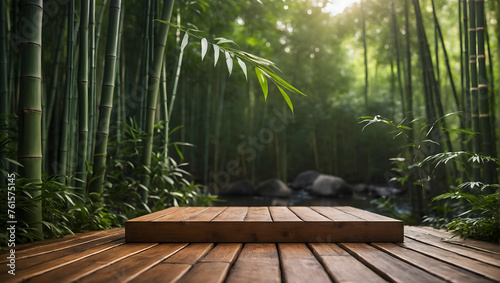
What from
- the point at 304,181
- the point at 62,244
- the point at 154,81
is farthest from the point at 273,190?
the point at 62,244

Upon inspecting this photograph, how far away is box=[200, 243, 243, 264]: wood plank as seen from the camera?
1037mm

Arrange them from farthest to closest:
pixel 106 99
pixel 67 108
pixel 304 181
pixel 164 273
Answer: pixel 304 181
pixel 67 108
pixel 106 99
pixel 164 273

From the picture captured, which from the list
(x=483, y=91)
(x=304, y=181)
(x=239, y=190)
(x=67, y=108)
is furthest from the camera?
(x=304, y=181)

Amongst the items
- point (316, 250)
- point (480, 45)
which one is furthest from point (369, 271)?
point (480, 45)

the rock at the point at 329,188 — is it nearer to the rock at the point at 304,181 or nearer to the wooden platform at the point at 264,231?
the rock at the point at 304,181

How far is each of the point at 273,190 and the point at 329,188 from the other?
1093 millimetres

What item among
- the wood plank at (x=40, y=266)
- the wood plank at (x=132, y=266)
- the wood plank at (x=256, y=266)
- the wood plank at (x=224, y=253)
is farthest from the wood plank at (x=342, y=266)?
the wood plank at (x=40, y=266)

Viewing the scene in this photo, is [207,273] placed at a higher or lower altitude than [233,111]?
lower

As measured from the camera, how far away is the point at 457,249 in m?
1.21

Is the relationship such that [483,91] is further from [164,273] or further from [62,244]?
[62,244]

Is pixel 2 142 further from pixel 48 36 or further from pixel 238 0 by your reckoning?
pixel 238 0

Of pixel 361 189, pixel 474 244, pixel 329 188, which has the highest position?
pixel 474 244

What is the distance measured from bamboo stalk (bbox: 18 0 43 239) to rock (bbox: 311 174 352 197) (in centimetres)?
591

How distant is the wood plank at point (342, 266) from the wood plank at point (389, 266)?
0.02 meters
